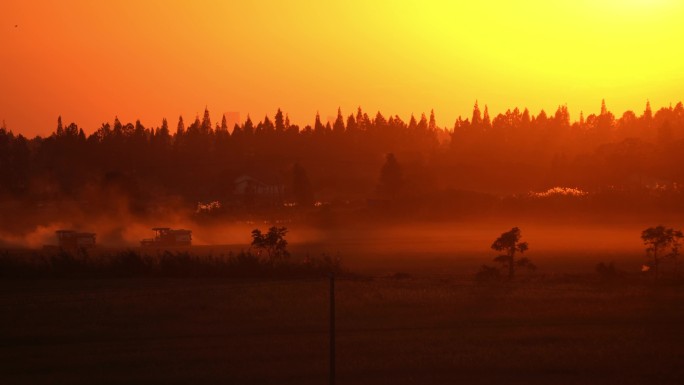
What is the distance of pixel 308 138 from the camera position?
133500 mm

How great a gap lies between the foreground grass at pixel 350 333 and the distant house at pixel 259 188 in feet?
216

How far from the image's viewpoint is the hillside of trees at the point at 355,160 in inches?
3748

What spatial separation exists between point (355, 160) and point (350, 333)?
109 metres

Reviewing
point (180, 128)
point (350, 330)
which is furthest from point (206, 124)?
Answer: point (350, 330)

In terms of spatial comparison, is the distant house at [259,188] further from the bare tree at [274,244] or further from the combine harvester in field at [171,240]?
the bare tree at [274,244]

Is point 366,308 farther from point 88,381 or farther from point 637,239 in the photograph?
point 637,239

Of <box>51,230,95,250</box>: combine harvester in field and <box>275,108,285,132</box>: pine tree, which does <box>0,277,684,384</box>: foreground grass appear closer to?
<box>51,230,95,250</box>: combine harvester in field

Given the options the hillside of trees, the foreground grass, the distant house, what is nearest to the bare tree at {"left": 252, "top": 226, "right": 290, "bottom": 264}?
the foreground grass

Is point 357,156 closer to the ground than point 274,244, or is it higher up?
higher up

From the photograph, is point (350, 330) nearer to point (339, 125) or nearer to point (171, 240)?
point (171, 240)

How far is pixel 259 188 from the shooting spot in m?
103

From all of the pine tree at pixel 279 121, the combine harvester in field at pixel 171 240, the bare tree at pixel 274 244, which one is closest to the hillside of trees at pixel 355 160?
the pine tree at pixel 279 121

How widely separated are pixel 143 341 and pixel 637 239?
42292 mm

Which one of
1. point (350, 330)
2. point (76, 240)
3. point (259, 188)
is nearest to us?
point (350, 330)
